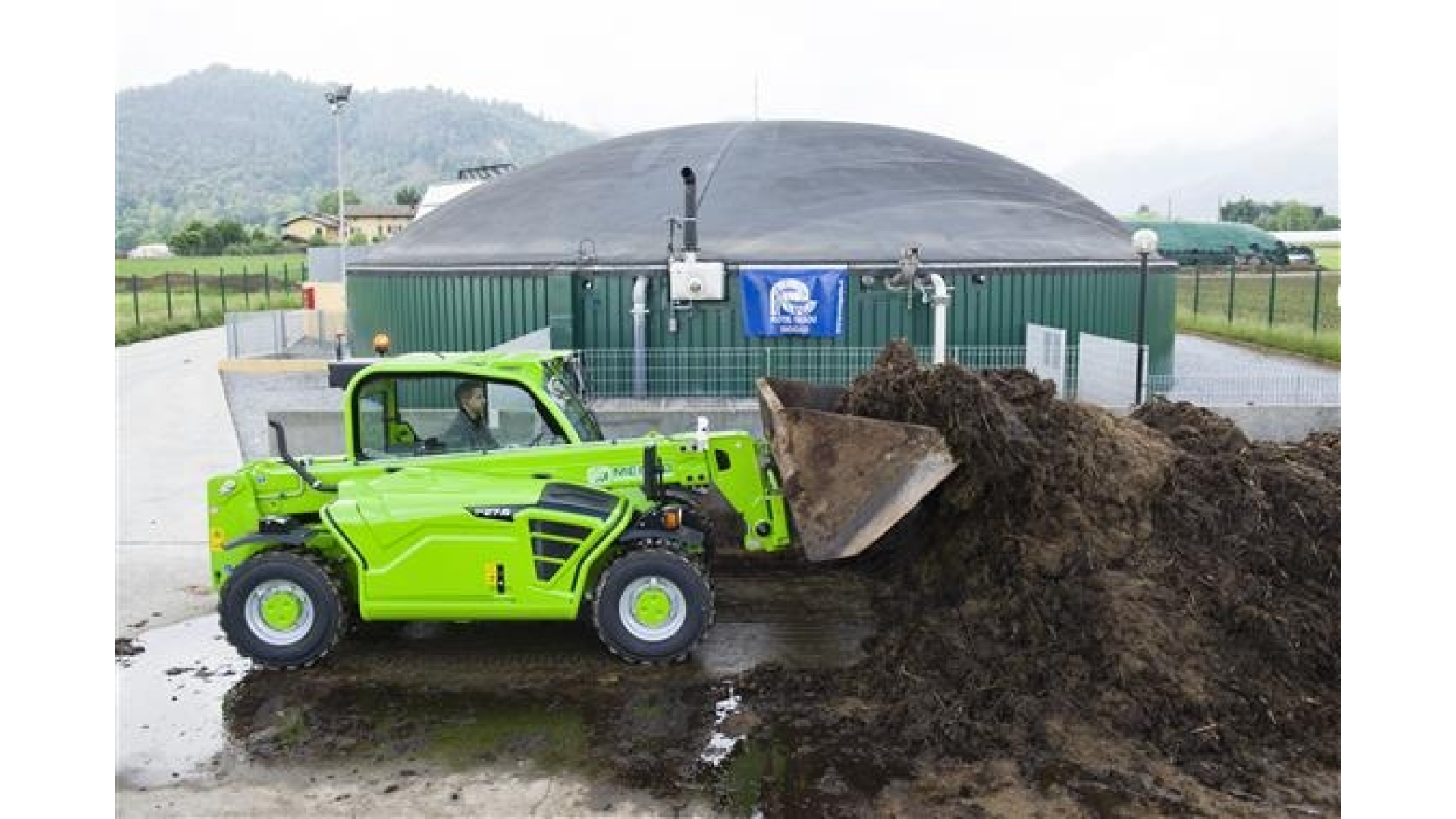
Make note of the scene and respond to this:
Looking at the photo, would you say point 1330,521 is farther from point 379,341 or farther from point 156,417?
point 156,417

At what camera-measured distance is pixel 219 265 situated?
6075 centimetres

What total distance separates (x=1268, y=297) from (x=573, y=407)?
36.6 metres

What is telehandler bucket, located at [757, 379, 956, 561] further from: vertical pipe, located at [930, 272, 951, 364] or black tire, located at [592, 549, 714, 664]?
vertical pipe, located at [930, 272, 951, 364]

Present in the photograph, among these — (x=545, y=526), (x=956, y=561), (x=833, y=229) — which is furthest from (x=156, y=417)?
(x=956, y=561)

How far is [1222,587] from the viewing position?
24.6 feet

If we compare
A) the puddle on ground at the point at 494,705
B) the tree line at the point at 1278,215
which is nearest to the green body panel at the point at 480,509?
the puddle on ground at the point at 494,705

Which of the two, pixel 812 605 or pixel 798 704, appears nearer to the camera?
pixel 798 704

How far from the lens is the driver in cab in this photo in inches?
324

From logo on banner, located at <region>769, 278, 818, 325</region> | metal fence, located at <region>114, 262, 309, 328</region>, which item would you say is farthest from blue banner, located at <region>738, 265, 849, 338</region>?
metal fence, located at <region>114, 262, 309, 328</region>

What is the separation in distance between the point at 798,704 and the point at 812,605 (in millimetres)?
2022

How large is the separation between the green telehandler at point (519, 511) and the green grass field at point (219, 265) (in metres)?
48.9

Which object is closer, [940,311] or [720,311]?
[940,311]

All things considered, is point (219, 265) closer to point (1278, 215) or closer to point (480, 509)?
point (480, 509)

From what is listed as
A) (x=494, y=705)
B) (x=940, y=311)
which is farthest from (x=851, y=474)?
(x=940, y=311)
